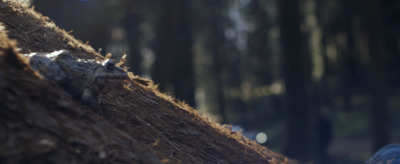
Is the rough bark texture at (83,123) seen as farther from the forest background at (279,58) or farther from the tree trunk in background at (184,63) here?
the tree trunk in background at (184,63)

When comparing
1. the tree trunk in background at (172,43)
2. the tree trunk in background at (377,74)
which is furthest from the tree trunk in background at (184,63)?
the tree trunk in background at (377,74)

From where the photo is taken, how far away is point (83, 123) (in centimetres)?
335

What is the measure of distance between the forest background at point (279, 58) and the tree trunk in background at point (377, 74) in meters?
0.03

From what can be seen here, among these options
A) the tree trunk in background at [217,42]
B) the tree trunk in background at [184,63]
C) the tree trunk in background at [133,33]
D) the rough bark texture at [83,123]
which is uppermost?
the tree trunk in background at [217,42]

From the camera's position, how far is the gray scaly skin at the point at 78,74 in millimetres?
3686

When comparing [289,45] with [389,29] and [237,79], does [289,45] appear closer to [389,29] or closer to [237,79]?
[389,29]

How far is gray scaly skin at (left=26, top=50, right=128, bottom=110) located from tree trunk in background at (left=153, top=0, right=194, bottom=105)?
836cm

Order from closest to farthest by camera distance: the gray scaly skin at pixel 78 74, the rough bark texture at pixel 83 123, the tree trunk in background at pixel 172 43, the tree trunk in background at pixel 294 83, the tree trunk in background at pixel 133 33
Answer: the rough bark texture at pixel 83 123
the gray scaly skin at pixel 78 74
the tree trunk in background at pixel 172 43
the tree trunk in background at pixel 294 83
the tree trunk in background at pixel 133 33

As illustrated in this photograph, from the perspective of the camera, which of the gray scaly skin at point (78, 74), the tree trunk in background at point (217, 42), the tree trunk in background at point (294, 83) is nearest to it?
the gray scaly skin at point (78, 74)

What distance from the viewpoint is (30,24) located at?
4.82 m

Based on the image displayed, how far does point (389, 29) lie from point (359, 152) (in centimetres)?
879

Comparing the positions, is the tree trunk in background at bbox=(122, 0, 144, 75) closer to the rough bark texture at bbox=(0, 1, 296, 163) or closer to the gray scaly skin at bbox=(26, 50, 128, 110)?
the rough bark texture at bbox=(0, 1, 296, 163)

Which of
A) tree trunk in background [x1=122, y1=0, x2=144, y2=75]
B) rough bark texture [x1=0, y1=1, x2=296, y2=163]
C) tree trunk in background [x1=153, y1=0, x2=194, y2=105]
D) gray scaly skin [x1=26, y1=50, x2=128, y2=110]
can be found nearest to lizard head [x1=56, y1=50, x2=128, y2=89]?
gray scaly skin [x1=26, y1=50, x2=128, y2=110]

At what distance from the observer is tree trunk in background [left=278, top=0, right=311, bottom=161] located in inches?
554
